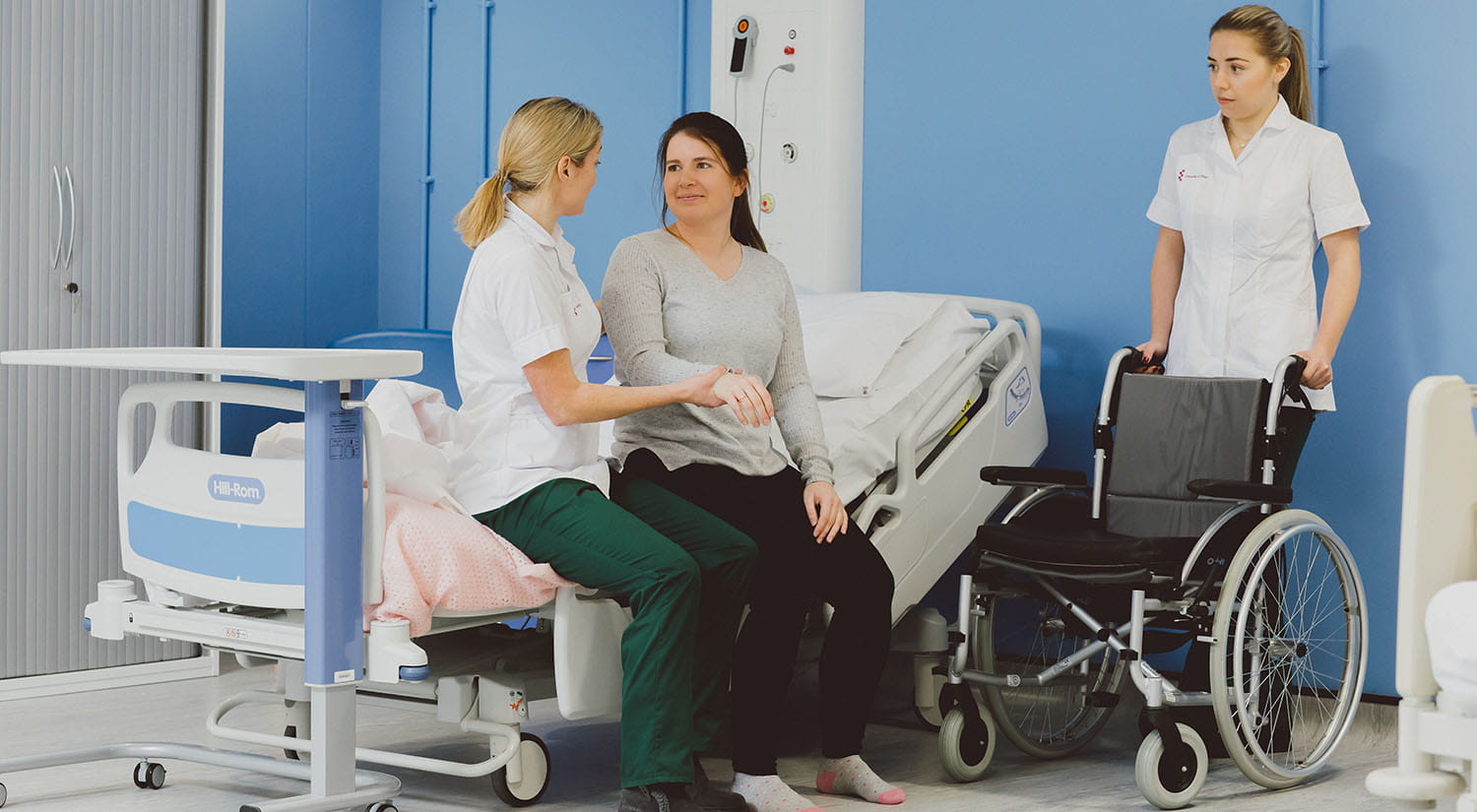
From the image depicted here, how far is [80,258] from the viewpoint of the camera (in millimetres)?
3984

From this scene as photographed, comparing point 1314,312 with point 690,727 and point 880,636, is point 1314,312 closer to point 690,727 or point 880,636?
point 880,636

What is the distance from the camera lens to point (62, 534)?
3973 millimetres

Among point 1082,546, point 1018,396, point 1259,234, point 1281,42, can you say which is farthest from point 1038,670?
point 1281,42

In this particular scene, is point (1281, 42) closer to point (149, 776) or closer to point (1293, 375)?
point (1293, 375)

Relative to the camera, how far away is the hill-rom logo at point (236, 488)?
2.56 meters

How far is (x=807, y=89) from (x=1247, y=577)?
1837mm

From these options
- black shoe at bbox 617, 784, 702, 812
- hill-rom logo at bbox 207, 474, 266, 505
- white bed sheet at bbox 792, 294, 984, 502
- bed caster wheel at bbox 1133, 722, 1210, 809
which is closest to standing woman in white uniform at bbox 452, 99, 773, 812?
black shoe at bbox 617, 784, 702, 812

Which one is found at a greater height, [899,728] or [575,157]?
[575,157]

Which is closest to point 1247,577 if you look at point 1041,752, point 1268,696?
point 1268,696

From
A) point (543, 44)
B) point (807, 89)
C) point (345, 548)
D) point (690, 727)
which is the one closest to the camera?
point (345, 548)

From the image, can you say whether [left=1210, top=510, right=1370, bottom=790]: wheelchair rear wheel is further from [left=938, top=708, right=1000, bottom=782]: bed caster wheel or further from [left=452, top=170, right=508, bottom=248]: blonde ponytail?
[left=452, top=170, right=508, bottom=248]: blonde ponytail

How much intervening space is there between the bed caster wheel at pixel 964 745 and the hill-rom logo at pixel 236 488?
55.5 inches

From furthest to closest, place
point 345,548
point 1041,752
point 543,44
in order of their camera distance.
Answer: point 543,44
point 1041,752
point 345,548

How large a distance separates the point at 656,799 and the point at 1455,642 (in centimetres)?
126
